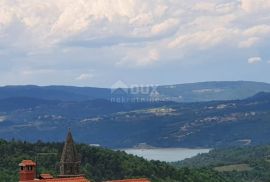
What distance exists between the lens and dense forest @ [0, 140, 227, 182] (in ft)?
557

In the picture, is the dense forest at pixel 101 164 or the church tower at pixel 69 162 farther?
the dense forest at pixel 101 164

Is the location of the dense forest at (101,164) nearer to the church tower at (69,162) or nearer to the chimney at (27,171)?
the church tower at (69,162)

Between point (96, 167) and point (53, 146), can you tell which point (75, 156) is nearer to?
point (96, 167)

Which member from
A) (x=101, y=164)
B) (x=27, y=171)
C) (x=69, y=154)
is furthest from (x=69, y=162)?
(x=101, y=164)

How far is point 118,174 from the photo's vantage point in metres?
175

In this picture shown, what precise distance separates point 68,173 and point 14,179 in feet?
188

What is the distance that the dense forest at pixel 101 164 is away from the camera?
170 metres

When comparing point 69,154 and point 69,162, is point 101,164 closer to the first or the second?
point 69,154

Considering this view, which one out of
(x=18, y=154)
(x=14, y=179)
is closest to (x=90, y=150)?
(x=18, y=154)

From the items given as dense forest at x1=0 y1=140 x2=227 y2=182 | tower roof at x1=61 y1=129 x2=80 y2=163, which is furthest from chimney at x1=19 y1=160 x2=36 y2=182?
dense forest at x1=0 y1=140 x2=227 y2=182

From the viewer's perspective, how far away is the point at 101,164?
181 metres

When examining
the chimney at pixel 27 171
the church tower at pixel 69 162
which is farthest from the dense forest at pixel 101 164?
the chimney at pixel 27 171

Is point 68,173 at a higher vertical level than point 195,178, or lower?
higher

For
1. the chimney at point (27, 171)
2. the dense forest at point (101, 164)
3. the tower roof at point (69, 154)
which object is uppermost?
the tower roof at point (69, 154)
